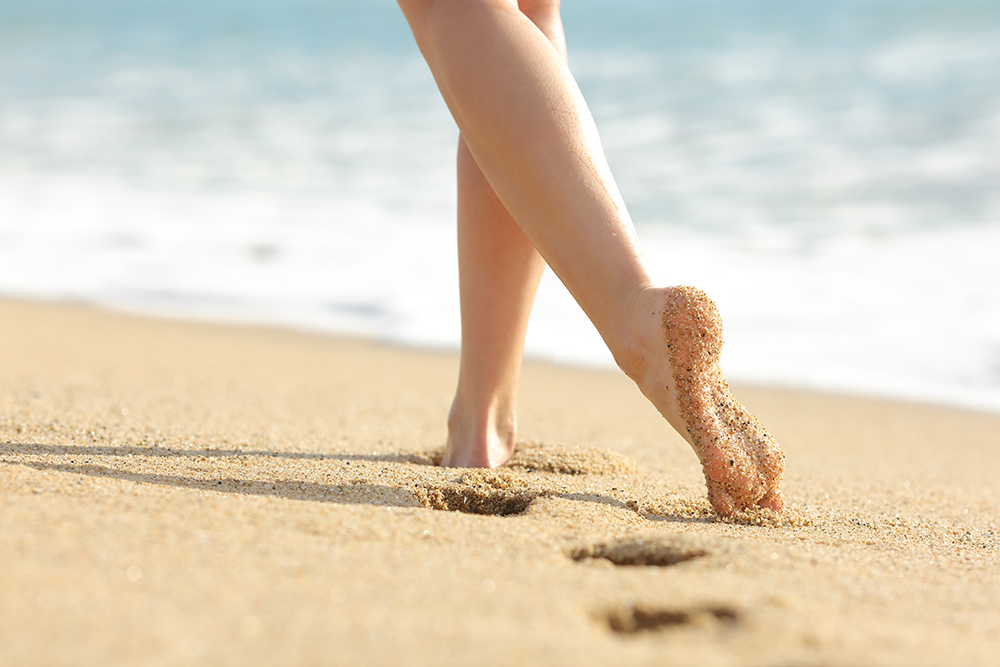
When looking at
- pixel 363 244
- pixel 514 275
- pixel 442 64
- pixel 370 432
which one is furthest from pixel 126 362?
pixel 363 244

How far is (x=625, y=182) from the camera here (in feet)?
18.1

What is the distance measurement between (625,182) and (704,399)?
435 cm

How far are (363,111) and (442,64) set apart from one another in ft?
21.2

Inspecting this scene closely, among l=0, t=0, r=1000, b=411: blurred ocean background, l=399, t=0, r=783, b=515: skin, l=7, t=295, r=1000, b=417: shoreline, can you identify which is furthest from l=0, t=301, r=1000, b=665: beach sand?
l=0, t=0, r=1000, b=411: blurred ocean background

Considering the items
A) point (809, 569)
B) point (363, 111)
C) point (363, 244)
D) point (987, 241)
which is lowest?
point (809, 569)

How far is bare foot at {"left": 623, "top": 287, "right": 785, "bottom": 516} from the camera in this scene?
1253 mm

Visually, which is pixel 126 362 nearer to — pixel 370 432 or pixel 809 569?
pixel 370 432

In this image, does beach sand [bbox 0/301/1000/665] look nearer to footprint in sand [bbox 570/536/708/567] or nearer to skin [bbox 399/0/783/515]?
footprint in sand [bbox 570/536/708/567]

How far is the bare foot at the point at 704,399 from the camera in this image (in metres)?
1.25

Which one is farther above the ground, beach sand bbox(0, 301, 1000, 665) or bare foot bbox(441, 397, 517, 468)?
bare foot bbox(441, 397, 517, 468)

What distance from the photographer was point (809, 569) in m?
1.08

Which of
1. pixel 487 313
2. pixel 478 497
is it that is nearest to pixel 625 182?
pixel 487 313

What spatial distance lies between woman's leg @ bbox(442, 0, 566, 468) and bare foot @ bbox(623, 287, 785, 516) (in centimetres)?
37

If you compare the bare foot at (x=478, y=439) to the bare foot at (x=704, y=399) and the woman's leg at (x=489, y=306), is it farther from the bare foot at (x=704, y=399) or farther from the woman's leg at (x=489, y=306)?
the bare foot at (x=704, y=399)
